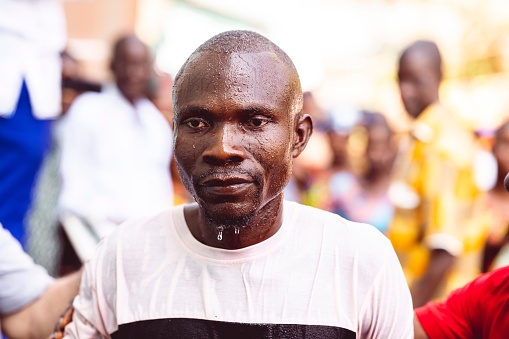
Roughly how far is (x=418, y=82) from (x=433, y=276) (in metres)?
1.18

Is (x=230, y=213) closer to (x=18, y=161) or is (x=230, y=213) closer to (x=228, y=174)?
(x=228, y=174)

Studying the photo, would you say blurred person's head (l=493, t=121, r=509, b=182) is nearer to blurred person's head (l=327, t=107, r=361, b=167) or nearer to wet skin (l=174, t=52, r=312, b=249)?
blurred person's head (l=327, t=107, r=361, b=167)

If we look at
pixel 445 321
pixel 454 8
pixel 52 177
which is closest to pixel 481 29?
pixel 454 8

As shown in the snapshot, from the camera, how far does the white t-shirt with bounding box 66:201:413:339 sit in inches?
65.4

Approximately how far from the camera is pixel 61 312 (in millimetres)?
2020

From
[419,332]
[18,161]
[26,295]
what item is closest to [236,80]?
[419,332]

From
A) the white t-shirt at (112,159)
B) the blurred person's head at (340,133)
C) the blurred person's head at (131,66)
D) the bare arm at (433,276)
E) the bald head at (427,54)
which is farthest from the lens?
the blurred person's head at (340,133)

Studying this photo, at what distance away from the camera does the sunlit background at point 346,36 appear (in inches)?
284

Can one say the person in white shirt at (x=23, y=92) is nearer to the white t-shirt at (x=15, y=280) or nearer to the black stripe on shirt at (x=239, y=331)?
the white t-shirt at (x=15, y=280)

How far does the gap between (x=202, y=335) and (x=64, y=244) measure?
7.81 feet

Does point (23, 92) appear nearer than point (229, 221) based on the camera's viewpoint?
No

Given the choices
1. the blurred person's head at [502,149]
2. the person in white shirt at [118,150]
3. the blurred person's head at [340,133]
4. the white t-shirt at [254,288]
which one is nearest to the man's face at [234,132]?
the white t-shirt at [254,288]

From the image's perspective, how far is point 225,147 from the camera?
1562 millimetres

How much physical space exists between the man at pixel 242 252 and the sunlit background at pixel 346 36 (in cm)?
460
